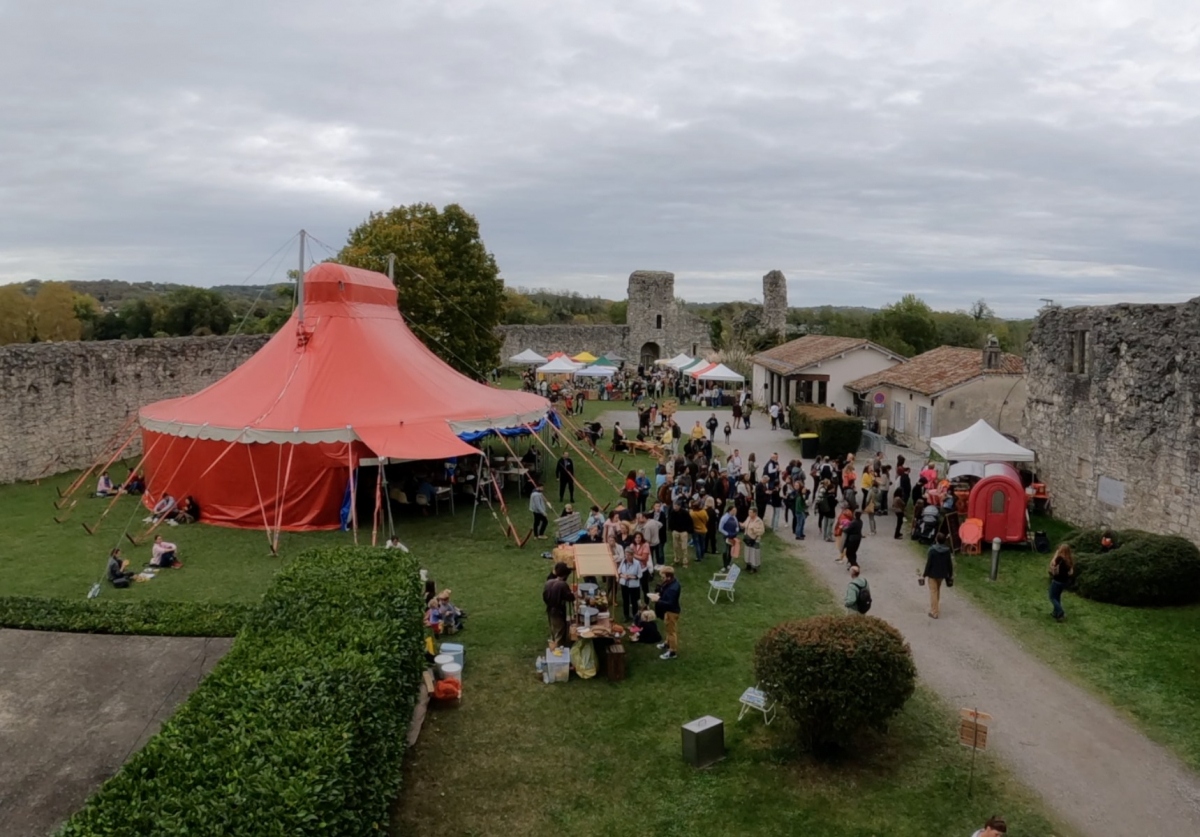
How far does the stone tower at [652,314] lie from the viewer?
48.9m

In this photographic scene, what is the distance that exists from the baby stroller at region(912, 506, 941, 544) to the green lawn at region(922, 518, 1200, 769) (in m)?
1.31

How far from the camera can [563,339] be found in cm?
4809

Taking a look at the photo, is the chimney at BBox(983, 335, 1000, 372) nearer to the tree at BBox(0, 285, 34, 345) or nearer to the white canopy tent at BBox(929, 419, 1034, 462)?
the white canopy tent at BBox(929, 419, 1034, 462)

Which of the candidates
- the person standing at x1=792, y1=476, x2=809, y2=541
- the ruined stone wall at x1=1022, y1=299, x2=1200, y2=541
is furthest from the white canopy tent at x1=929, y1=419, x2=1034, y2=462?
the person standing at x1=792, y1=476, x2=809, y2=541

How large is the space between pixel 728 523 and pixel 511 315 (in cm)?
6009

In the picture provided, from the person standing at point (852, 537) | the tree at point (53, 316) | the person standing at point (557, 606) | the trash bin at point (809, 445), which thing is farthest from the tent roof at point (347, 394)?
the tree at point (53, 316)

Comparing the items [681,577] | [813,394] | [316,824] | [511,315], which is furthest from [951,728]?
[511,315]

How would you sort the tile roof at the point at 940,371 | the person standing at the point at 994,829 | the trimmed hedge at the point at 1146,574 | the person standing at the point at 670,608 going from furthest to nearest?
1. the tile roof at the point at 940,371
2. the trimmed hedge at the point at 1146,574
3. the person standing at the point at 670,608
4. the person standing at the point at 994,829

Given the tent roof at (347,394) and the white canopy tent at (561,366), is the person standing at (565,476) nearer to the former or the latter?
the tent roof at (347,394)

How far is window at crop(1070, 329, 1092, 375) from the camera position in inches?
573

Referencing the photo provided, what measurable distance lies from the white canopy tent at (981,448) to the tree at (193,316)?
41.5m

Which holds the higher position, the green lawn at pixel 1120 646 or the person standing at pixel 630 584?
the person standing at pixel 630 584

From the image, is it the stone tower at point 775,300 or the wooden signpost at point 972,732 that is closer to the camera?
the wooden signpost at point 972,732

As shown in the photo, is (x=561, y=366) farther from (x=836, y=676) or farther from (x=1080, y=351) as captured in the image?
(x=836, y=676)
